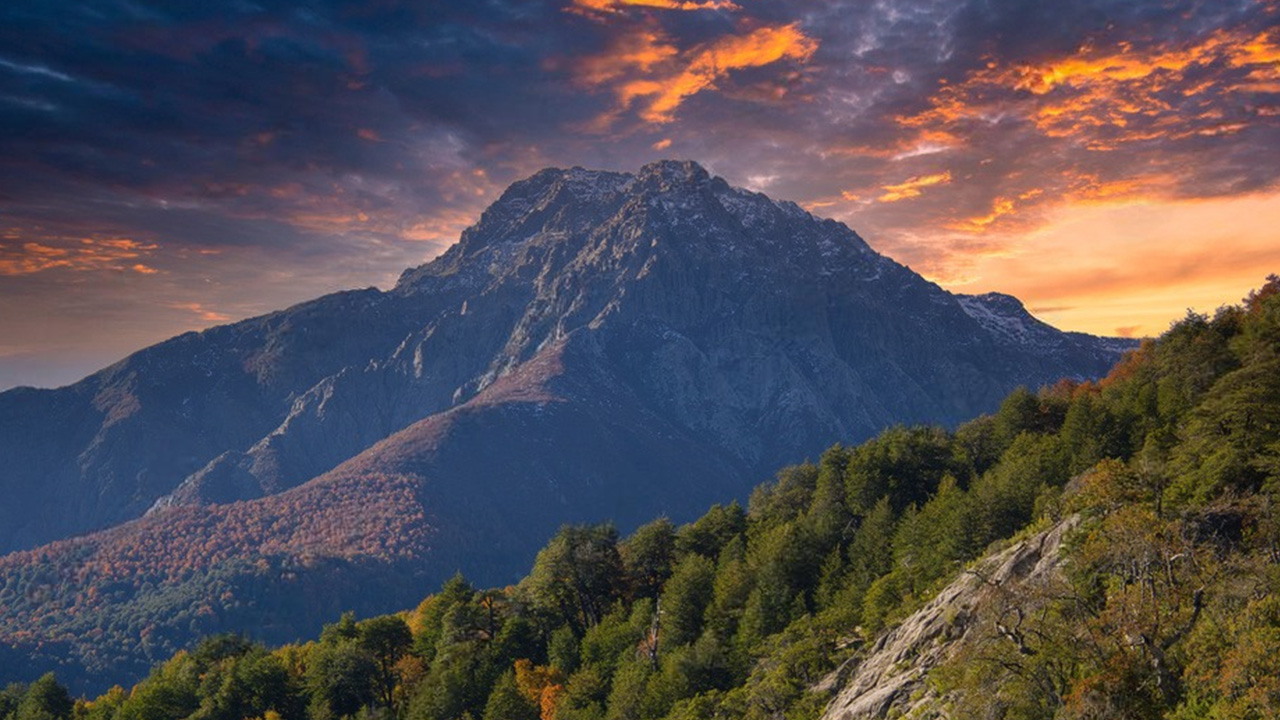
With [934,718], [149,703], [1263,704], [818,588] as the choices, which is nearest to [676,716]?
[818,588]

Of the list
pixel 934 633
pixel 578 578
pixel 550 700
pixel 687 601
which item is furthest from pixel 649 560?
pixel 934 633

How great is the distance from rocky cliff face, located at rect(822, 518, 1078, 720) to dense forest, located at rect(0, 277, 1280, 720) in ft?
5.35

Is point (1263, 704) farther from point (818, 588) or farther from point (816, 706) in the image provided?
point (818, 588)

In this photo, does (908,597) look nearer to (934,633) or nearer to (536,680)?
(934,633)

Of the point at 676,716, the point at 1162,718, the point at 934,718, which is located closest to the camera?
the point at 1162,718

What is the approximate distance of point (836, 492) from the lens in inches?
3959

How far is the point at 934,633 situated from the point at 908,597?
13.2m

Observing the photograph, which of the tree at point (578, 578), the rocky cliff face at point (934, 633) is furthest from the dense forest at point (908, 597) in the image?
the rocky cliff face at point (934, 633)

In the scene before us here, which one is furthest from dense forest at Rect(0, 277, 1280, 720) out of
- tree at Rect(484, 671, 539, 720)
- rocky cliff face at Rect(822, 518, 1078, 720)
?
rocky cliff face at Rect(822, 518, 1078, 720)

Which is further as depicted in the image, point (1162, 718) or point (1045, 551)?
point (1045, 551)

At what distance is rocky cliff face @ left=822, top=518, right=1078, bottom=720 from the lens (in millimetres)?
41250

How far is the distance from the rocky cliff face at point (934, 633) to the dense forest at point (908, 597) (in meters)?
1.63

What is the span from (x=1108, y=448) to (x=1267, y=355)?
71.1 feet

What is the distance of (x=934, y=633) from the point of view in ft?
150
